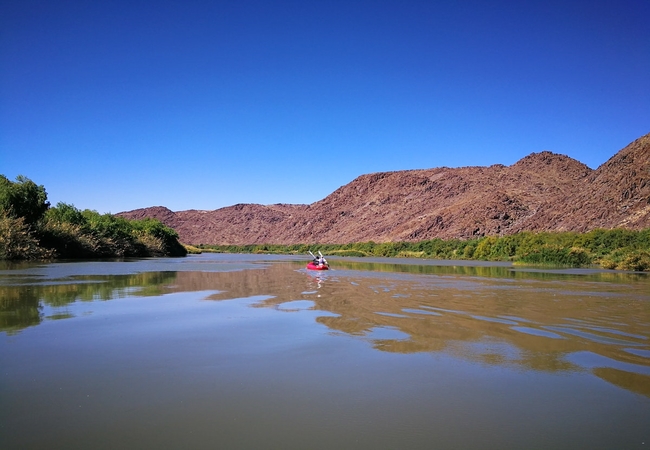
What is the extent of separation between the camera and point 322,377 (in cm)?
747

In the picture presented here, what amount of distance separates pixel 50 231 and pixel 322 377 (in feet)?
146

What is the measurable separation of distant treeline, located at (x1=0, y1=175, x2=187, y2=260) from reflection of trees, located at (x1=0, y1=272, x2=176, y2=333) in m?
19.6

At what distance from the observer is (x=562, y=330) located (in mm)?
11391

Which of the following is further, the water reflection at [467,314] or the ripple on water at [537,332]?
the ripple on water at [537,332]

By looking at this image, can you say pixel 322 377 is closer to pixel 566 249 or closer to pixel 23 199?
pixel 566 249

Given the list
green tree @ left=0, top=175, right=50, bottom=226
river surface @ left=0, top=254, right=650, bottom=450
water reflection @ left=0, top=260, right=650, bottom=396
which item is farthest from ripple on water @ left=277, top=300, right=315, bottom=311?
green tree @ left=0, top=175, right=50, bottom=226

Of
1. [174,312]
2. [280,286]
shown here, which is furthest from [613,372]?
[280,286]

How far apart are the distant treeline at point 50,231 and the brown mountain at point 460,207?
5442 centimetres

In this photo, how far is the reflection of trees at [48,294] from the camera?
39.4ft

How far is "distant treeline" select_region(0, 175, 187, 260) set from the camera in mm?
38156

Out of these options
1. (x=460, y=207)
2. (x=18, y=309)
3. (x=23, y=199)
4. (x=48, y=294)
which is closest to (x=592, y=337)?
(x=18, y=309)

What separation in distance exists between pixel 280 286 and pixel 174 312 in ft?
29.9

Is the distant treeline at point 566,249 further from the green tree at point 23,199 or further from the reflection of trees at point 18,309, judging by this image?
the green tree at point 23,199

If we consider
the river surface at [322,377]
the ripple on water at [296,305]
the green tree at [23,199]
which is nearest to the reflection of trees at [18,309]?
the river surface at [322,377]
